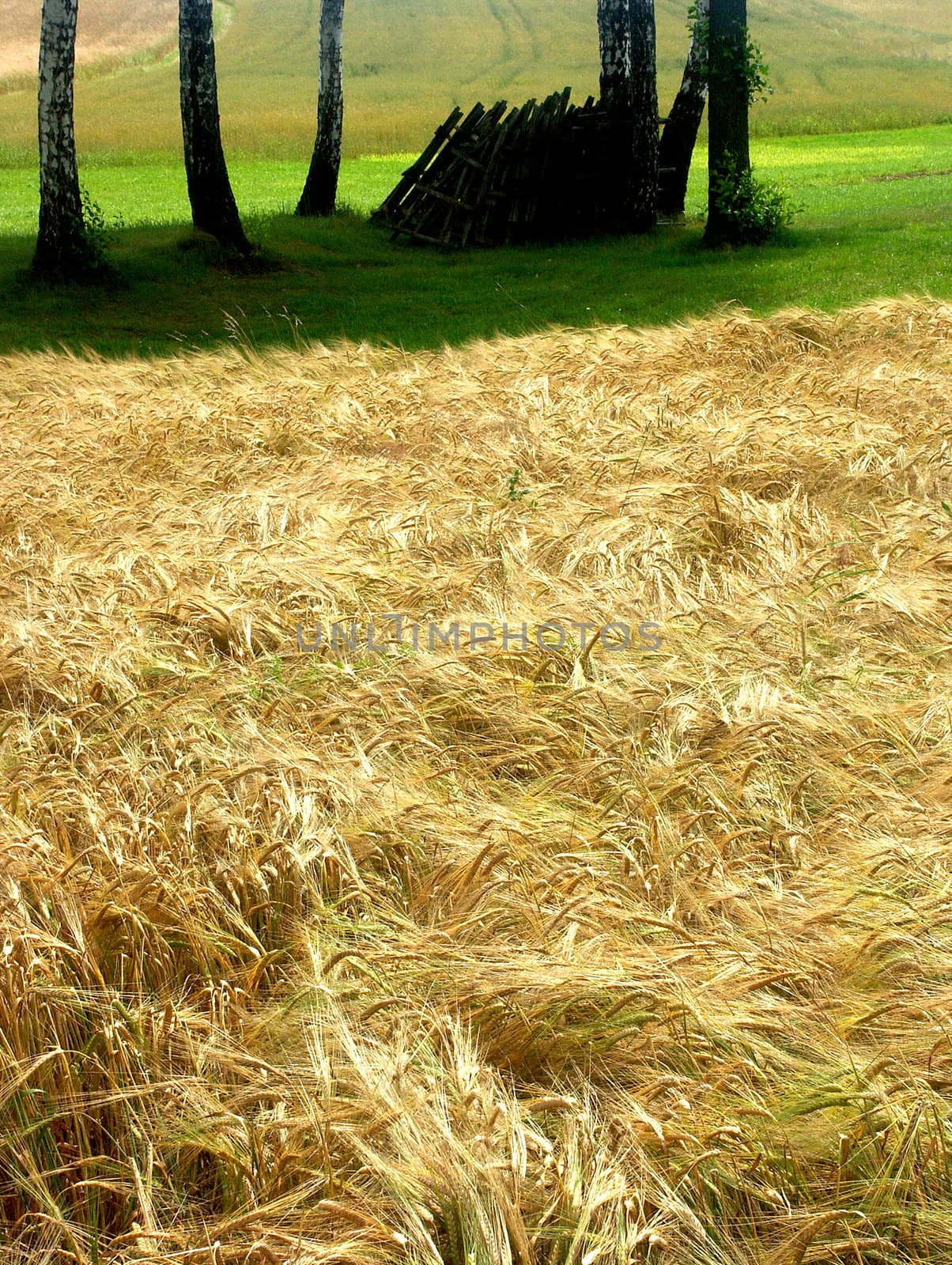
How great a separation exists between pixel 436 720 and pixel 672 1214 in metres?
1.60

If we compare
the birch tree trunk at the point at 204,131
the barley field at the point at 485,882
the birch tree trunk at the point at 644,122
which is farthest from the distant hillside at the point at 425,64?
the barley field at the point at 485,882

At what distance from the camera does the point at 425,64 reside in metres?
59.0

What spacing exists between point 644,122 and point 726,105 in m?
1.64

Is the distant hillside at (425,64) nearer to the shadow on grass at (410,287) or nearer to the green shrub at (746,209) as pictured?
the shadow on grass at (410,287)

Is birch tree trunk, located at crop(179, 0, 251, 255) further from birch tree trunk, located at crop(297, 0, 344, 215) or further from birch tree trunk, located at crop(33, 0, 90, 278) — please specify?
birch tree trunk, located at crop(297, 0, 344, 215)

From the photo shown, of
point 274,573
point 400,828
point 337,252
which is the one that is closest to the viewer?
point 400,828

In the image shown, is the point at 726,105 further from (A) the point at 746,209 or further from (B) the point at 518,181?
(B) the point at 518,181

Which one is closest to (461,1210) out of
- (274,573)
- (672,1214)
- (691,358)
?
(672,1214)

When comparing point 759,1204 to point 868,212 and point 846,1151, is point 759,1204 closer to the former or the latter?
point 846,1151

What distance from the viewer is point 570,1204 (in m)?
1.73

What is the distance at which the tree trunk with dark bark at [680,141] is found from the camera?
1540 centimetres

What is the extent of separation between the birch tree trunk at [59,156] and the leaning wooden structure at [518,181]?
4368 mm

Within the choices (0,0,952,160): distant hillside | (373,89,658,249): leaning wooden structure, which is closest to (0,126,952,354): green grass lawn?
(373,89,658,249): leaning wooden structure

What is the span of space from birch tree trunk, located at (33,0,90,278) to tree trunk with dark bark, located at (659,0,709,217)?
7.64 meters
